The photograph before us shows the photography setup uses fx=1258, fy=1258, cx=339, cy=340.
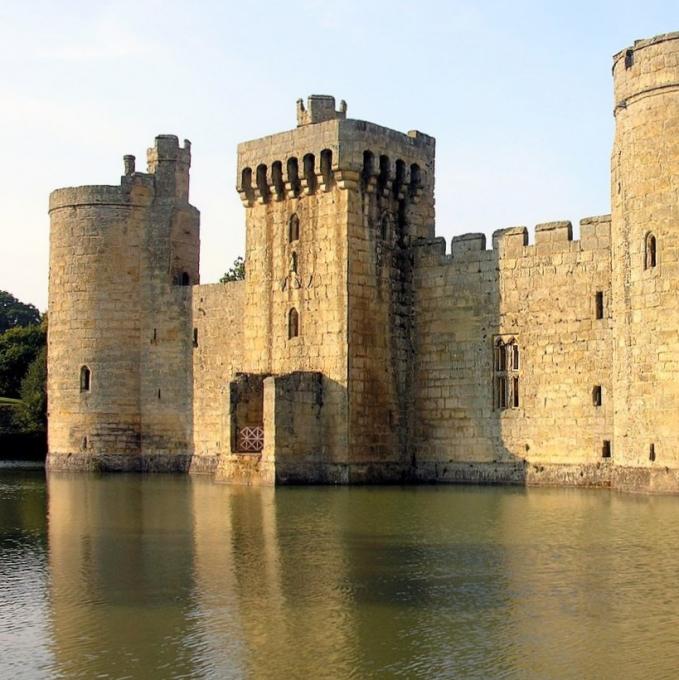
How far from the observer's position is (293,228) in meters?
29.6

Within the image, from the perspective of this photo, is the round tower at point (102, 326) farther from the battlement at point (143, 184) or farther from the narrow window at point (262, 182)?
the narrow window at point (262, 182)

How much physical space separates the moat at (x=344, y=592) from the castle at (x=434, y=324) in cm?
466

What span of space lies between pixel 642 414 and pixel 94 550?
11383 millimetres

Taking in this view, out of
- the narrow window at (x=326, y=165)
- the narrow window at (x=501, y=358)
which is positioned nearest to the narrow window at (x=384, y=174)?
the narrow window at (x=326, y=165)

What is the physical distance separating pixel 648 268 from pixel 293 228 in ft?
30.5

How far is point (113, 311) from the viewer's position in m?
35.3

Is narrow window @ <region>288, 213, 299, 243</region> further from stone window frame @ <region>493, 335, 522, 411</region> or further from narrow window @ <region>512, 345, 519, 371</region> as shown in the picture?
narrow window @ <region>512, 345, 519, 371</region>

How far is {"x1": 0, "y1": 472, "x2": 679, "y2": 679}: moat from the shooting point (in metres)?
9.95

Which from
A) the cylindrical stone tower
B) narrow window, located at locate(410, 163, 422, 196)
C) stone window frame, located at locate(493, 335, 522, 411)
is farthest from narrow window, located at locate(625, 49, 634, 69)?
the cylindrical stone tower

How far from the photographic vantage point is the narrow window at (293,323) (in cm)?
2925

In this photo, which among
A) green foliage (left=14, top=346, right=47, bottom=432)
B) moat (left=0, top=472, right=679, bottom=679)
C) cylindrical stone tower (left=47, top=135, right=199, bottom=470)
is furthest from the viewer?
green foliage (left=14, top=346, right=47, bottom=432)

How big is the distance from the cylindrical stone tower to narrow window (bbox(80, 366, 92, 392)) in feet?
0.14

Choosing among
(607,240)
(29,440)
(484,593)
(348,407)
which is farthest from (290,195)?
(29,440)

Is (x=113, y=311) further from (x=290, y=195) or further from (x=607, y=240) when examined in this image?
(x=607, y=240)
